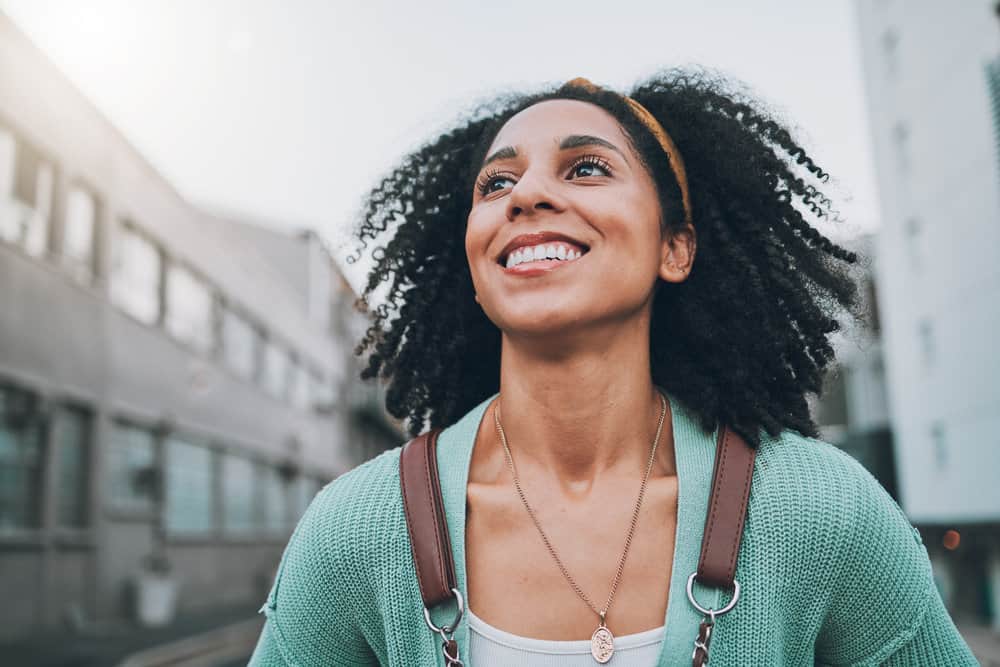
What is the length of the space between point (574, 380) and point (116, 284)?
17.0 meters

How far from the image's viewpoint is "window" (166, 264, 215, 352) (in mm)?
20766

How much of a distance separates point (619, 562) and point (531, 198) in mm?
857

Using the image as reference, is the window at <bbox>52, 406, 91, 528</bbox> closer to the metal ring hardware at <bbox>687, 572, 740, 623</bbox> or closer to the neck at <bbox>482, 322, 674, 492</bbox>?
the neck at <bbox>482, 322, 674, 492</bbox>

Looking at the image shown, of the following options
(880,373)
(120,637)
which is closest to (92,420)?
(120,637)

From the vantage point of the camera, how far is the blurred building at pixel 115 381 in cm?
1398

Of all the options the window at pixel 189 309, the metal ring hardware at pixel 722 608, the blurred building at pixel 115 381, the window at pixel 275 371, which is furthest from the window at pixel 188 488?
the metal ring hardware at pixel 722 608

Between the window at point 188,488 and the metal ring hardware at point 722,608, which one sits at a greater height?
the window at point 188,488

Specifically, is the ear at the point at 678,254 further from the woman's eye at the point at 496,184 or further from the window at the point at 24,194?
the window at the point at 24,194

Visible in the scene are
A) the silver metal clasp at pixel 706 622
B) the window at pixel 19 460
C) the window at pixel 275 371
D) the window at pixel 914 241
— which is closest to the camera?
the silver metal clasp at pixel 706 622

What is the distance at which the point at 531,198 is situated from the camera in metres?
2.33

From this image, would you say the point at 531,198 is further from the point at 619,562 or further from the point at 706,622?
the point at 706,622

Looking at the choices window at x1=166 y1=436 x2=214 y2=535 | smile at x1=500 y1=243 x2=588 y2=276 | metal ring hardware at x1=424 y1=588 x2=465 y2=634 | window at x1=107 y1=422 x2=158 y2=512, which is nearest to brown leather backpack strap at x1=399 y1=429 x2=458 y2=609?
metal ring hardware at x1=424 y1=588 x2=465 y2=634

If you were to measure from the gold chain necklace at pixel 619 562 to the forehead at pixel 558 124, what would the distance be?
68 centimetres

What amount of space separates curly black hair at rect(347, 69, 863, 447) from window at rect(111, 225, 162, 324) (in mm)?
15848
